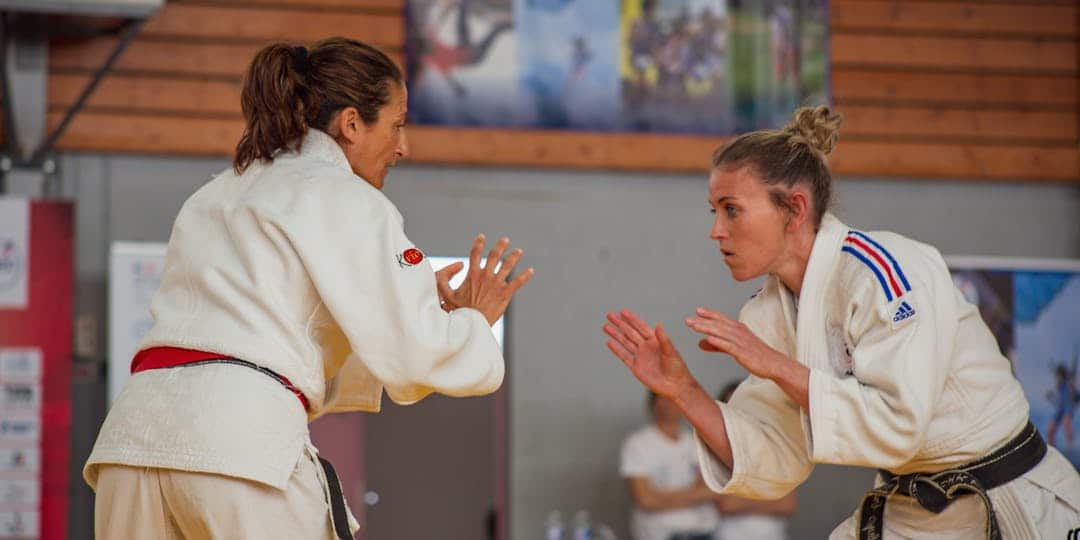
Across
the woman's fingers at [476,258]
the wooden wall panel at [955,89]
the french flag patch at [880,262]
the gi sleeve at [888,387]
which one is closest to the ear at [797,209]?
the french flag patch at [880,262]

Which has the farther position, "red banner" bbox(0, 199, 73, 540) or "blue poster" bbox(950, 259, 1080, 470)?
"blue poster" bbox(950, 259, 1080, 470)

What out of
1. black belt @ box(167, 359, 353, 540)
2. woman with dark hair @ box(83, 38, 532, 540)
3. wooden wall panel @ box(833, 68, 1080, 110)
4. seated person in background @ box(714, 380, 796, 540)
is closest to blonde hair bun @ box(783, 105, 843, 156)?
woman with dark hair @ box(83, 38, 532, 540)

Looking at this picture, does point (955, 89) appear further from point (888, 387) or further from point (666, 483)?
point (888, 387)

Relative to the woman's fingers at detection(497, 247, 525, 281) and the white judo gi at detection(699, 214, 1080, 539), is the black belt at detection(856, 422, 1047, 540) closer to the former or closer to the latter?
the white judo gi at detection(699, 214, 1080, 539)

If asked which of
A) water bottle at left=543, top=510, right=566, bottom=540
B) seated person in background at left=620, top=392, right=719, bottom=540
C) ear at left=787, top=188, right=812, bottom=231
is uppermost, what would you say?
ear at left=787, top=188, right=812, bottom=231

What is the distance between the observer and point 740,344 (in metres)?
2.82

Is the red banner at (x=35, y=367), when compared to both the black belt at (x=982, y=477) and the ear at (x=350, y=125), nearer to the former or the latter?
the ear at (x=350, y=125)

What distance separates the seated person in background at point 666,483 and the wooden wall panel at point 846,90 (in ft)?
4.93

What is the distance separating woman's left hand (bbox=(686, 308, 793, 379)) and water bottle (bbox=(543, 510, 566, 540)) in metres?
4.43

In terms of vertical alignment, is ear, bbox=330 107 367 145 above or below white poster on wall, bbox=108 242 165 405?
above

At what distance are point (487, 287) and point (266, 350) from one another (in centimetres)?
54

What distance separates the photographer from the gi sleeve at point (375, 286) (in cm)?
249

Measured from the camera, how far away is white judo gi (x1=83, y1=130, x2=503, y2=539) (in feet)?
7.95

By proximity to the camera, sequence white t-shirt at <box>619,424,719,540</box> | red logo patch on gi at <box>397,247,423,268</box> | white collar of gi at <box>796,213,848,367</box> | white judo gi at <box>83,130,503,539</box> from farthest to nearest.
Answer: white t-shirt at <box>619,424,719,540</box> < white collar of gi at <box>796,213,848,367</box> < red logo patch on gi at <box>397,247,423,268</box> < white judo gi at <box>83,130,503,539</box>
